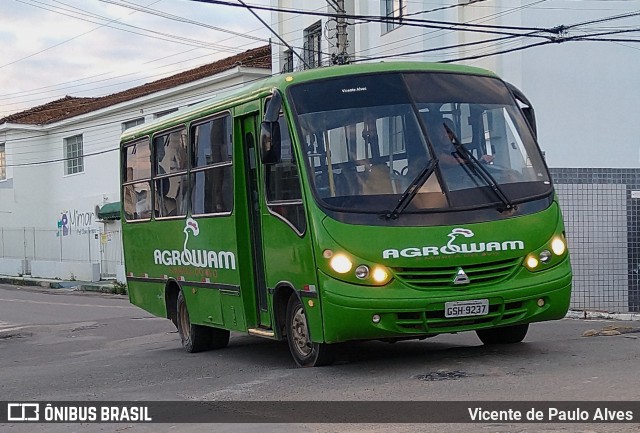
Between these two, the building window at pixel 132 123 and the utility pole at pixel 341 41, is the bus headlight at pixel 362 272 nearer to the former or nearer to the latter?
the utility pole at pixel 341 41

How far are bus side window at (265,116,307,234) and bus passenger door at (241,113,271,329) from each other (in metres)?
0.40

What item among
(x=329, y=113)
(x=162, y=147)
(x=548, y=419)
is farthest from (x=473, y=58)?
(x=548, y=419)

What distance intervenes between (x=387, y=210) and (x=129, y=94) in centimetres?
3487

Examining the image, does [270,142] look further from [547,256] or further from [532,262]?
[547,256]

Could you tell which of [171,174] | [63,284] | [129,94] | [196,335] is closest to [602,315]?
[196,335]

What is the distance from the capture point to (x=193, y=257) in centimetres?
1266

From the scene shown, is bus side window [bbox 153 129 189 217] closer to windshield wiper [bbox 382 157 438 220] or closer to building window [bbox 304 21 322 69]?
windshield wiper [bbox 382 157 438 220]

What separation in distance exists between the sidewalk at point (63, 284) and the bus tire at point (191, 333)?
70.2ft

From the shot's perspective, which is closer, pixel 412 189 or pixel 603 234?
pixel 412 189

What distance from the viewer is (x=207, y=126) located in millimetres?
12070

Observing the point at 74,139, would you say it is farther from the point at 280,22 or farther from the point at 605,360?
the point at 605,360

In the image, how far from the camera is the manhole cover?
880 cm

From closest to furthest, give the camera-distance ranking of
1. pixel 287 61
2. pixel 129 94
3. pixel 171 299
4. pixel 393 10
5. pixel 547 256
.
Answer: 1. pixel 547 256
2. pixel 171 299
3. pixel 393 10
4. pixel 287 61
5. pixel 129 94

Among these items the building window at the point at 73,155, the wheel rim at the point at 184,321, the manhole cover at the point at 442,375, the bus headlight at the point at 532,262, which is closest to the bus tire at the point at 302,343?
the manhole cover at the point at 442,375
